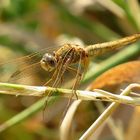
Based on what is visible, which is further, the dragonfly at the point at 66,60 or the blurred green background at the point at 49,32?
the blurred green background at the point at 49,32

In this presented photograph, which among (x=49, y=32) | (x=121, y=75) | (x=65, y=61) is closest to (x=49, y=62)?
(x=65, y=61)

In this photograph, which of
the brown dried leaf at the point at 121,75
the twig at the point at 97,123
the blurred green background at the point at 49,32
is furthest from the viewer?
the blurred green background at the point at 49,32

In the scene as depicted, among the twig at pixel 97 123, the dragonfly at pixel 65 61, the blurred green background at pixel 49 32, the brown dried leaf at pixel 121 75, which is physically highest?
the blurred green background at pixel 49 32

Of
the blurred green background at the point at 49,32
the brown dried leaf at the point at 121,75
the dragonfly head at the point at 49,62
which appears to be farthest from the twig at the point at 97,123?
the blurred green background at the point at 49,32

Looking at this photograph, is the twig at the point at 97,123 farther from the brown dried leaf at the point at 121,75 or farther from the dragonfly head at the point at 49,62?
the dragonfly head at the point at 49,62

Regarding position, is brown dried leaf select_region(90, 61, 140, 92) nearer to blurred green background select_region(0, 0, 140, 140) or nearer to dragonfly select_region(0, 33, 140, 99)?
dragonfly select_region(0, 33, 140, 99)

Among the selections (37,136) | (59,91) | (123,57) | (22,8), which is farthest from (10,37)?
(59,91)

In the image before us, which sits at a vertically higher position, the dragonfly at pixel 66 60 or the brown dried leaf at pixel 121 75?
the dragonfly at pixel 66 60
